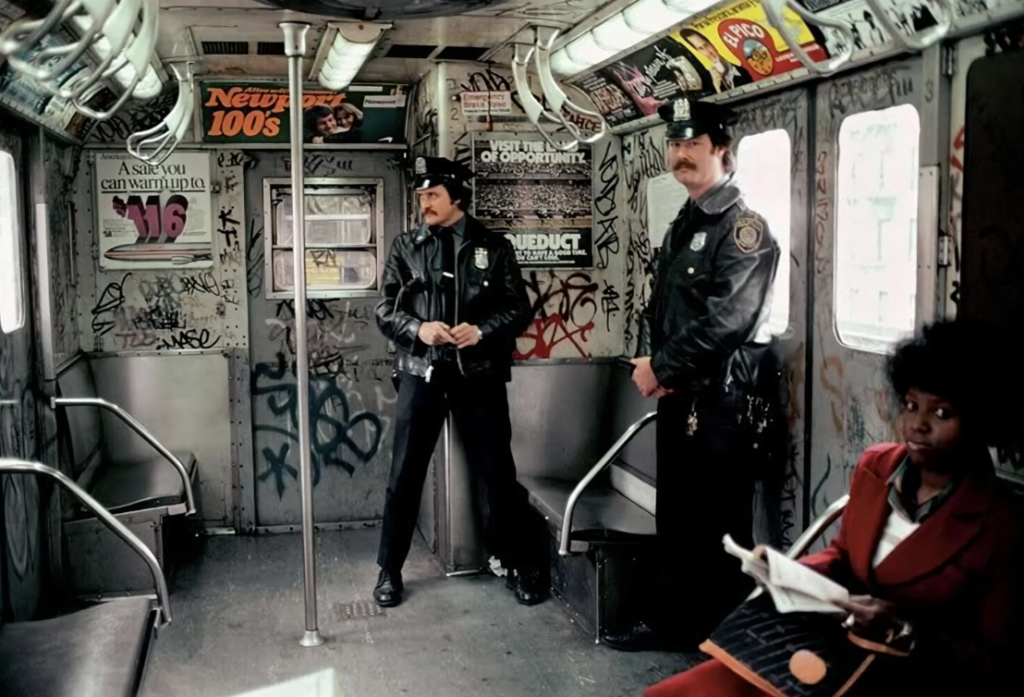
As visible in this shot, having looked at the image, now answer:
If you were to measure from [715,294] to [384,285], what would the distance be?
179 cm

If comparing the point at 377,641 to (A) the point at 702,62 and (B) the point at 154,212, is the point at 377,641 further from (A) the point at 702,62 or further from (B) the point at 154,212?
(B) the point at 154,212

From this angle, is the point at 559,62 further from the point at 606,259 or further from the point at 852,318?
the point at 852,318

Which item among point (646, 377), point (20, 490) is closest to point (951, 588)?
point (646, 377)

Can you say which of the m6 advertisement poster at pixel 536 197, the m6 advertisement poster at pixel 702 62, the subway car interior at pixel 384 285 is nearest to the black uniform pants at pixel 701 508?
the subway car interior at pixel 384 285

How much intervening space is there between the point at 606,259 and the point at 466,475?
1369mm

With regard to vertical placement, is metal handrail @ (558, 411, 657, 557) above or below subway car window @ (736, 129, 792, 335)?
below

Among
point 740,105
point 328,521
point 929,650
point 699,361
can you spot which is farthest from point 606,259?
point 929,650

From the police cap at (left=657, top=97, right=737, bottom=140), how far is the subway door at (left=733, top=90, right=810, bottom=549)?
223mm

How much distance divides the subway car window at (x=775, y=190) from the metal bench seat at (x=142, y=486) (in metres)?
2.92

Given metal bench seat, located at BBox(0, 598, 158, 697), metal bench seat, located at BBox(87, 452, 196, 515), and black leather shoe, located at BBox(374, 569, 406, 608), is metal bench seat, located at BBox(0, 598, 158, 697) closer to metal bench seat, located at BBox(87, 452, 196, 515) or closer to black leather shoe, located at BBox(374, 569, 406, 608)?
metal bench seat, located at BBox(87, 452, 196, 515)

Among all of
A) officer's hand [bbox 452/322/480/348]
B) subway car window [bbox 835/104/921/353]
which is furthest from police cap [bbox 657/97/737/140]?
officer's hand [bbox 452/322/480/348]

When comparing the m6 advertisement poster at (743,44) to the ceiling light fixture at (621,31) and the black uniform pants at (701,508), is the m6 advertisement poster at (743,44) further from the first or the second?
the black uniform pants at (701,508)

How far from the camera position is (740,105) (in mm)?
4664

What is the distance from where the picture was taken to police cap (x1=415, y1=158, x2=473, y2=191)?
5.21 meters
